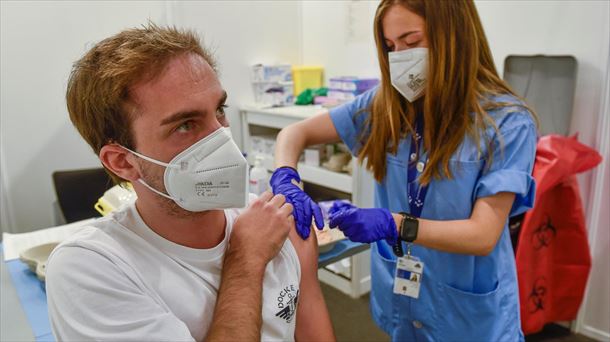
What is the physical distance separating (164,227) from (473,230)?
79 cm

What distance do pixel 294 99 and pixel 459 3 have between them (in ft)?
7.43

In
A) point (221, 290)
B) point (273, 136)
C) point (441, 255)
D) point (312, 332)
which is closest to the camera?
point (221, 290)

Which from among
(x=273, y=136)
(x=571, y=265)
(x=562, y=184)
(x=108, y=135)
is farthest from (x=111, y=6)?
(x=571, y=265)

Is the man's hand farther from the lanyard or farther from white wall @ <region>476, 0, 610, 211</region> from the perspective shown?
white wall @ <region>476, 0, 610, 211</region>

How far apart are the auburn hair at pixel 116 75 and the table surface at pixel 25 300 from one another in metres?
0.69

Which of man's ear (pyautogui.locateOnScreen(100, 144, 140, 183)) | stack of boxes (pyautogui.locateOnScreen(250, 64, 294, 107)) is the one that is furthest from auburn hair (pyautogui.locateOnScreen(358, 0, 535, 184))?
stack of boxes (pyautogui.locateOnScreen(250, 64, 294, 107))

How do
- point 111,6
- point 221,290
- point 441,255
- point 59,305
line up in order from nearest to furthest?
point 59,305, point 221,290, point 441,255, point 111,6

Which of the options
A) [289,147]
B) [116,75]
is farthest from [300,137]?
[116,75]

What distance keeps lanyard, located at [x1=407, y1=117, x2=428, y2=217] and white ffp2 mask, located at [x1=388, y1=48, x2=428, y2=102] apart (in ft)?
0.34

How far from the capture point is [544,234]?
90.1 inches

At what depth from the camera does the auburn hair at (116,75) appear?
2.91ft

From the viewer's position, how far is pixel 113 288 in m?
0.82

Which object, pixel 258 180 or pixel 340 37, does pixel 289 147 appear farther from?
pixel 340 37

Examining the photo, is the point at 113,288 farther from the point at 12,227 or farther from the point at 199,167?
the point at 12,227
